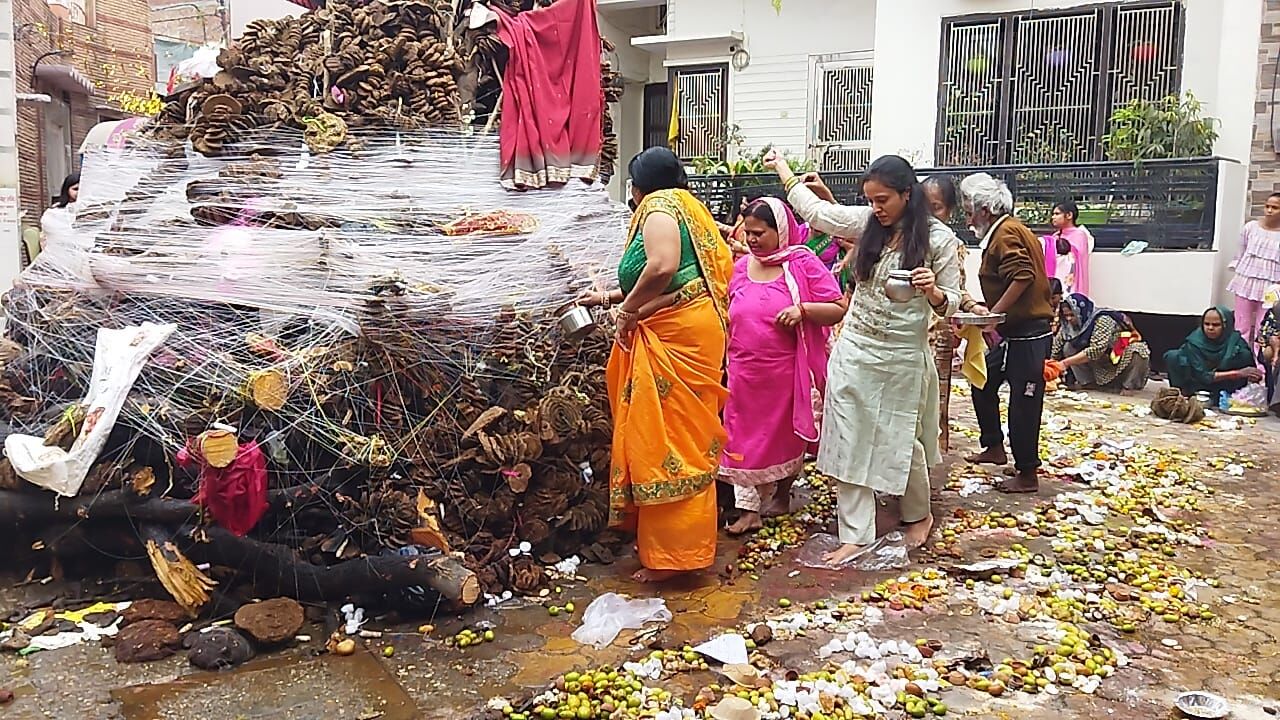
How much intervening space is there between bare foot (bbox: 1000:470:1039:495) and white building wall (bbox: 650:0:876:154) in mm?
10334

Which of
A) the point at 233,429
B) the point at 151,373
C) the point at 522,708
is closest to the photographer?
the point at 522,708

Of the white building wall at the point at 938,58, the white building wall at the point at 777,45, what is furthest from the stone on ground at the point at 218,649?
the white building wall at the point at 777,45

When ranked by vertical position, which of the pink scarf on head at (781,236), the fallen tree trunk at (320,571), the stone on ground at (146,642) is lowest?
the stone on ground at (146,642)

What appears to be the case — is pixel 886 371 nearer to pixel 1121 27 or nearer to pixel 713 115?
pixel 1121 27

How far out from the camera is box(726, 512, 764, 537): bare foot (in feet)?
16.3

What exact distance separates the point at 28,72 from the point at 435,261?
45.0 ft

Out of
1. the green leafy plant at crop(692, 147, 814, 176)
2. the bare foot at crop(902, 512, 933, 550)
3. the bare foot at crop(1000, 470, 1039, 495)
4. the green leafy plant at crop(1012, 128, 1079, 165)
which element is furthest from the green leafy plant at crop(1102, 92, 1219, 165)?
the bare foot at crop(902, 512, 933, 550)

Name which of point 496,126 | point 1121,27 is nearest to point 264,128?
point 496,126

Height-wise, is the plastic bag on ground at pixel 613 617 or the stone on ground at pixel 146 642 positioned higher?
the stone on ground at pixel 146 642

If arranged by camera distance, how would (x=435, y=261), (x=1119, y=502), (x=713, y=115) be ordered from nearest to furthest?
(x=435, y=261), (x=1119, y=502), (x=713, y=115)

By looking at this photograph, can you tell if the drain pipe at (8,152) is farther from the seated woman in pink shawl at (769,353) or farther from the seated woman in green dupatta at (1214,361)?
the seated woman in green dupatta at (1214,361)

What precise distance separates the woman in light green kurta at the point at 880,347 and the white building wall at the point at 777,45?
37.1 ft

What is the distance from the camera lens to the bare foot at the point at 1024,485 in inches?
228

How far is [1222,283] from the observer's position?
10.0 m
